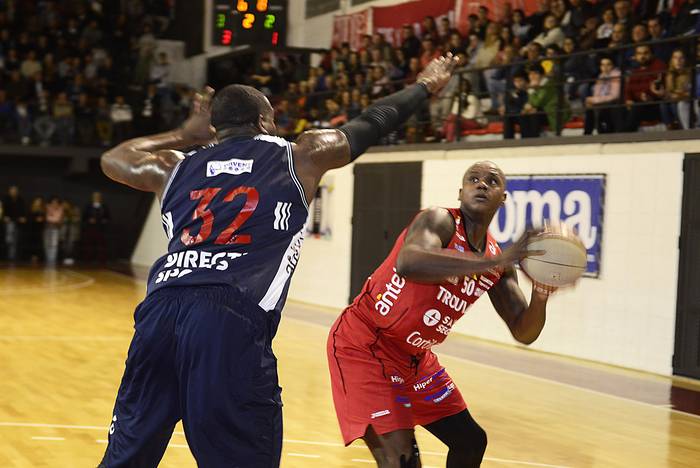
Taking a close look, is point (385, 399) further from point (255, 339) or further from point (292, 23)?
point (292, 23)

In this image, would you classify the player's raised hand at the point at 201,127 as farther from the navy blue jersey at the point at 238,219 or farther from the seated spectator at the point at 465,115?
the seated spectator at the point at 465,115

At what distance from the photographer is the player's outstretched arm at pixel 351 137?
3443mm

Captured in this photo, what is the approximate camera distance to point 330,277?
16.8 metres

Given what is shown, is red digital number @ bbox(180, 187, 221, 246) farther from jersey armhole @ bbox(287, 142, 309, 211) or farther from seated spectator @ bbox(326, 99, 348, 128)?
seated spectator @ bbox(326, 99, 348, 128)

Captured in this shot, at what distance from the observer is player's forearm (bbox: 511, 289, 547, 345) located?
14.3 ft

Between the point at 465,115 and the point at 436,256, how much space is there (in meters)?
11.1

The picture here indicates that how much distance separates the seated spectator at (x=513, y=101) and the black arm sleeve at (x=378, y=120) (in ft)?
31.0

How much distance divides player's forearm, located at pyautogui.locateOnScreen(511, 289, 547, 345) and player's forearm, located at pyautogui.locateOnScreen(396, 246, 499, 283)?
523mm

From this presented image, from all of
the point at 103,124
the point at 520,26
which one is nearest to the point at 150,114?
the point at 103,124

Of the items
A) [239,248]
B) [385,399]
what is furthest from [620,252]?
[239,248]

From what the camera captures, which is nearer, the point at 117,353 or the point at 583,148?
the point at 117,353

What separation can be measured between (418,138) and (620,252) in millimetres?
4960

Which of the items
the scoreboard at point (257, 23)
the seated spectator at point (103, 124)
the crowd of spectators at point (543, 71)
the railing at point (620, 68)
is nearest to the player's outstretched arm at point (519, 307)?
the railing at point (620, 68)

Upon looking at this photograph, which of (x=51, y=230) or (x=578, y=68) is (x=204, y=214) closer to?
(x=578, y=68)
